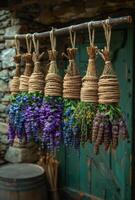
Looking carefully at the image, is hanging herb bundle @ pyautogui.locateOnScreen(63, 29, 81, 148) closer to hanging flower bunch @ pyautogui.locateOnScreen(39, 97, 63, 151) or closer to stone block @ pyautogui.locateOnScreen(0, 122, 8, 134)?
hanging flower bunch @ pyautogui.locateOnScreen(39, 97, 63, 151)

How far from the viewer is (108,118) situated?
5.84ft

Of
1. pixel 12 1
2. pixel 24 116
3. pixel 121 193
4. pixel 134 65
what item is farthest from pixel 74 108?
pixel 12 1

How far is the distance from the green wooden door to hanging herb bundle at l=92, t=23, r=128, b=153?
1530 mm

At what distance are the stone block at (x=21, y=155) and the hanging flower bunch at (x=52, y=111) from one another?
1776 millimetres

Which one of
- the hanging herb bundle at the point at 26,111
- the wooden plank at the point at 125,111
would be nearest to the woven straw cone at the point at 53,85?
the hanging herb bundle at the point at 26,111

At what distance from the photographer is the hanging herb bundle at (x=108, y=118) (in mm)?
1761

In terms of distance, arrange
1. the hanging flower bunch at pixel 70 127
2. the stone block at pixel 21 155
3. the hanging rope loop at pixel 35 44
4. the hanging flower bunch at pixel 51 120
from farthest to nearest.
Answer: the stone block at pixel 21 155
the hanging rope loop at pixel 35 44
the hanging flower bunch at pixel 51 120
the hanging flower bunch at pixel 70 127

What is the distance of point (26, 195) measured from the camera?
11.0 feet

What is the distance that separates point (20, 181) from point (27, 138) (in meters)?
1.22

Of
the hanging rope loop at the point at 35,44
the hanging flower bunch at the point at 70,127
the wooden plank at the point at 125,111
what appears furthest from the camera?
the wooden plank at the point at 125,111

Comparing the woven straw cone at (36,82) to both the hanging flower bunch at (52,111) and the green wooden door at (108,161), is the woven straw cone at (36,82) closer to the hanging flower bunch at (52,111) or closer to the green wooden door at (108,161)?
the hanging flower bunch at (52,111)

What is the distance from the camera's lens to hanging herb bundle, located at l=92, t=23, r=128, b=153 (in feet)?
5.78

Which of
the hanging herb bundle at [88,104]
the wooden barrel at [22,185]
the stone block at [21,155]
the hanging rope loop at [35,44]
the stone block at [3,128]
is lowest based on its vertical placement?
the wooden barrel at [22,185]

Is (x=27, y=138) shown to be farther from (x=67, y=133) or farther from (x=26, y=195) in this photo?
(x=26, y=195)
